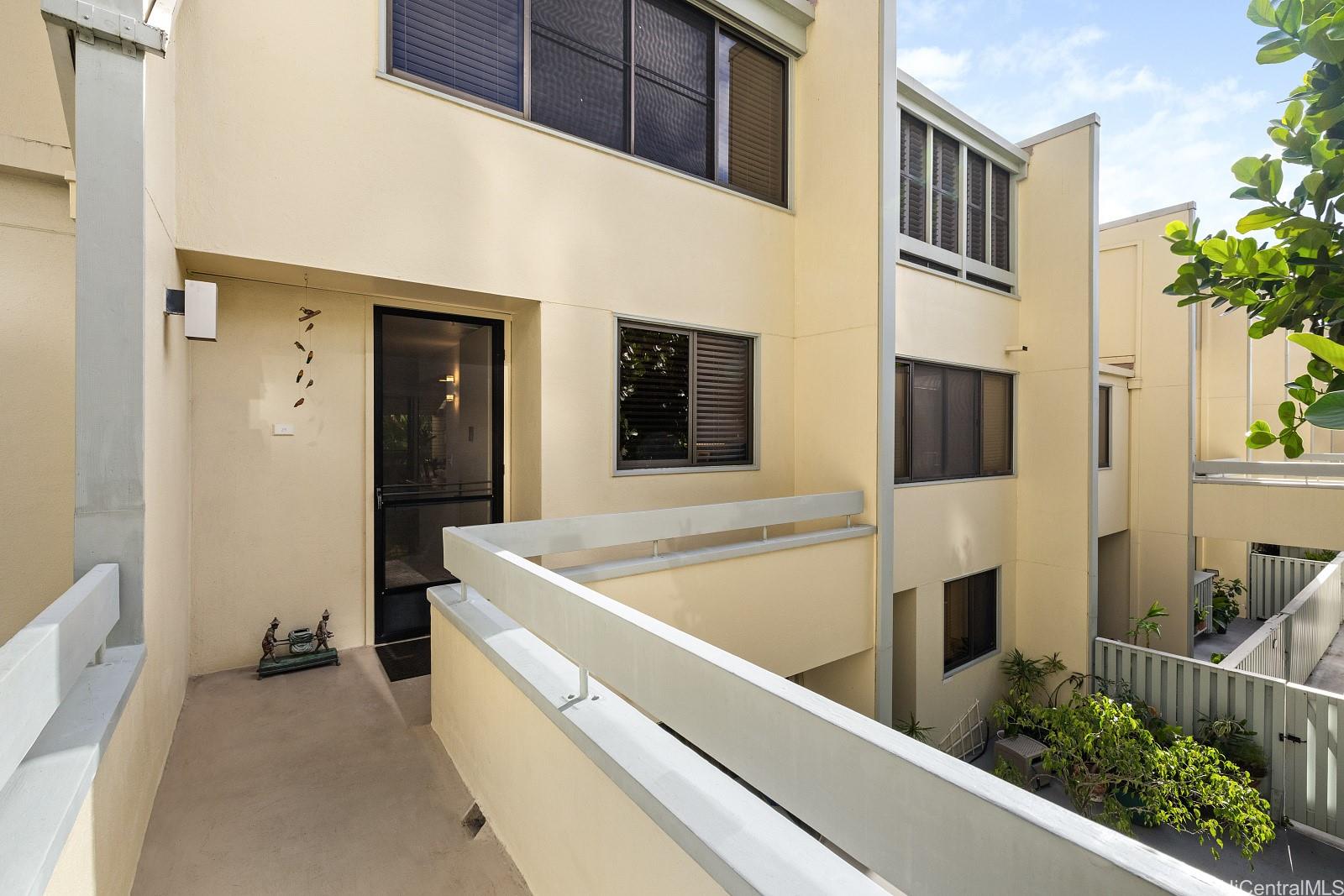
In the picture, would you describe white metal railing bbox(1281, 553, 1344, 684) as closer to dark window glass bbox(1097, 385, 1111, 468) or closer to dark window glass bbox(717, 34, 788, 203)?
dark window glass bbox(1097, 385, 1111, 468)

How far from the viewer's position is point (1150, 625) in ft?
24.9

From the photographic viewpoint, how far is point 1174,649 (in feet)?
28.3

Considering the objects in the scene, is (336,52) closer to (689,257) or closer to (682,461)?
(689,257)

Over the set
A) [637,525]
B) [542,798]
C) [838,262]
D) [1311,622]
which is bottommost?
[1311,622]

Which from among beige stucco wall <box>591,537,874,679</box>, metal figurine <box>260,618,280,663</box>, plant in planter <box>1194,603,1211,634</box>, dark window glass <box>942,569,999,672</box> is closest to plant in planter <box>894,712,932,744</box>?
dark window glass <box>942,569,999,672</box>

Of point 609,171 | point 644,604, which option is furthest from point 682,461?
point 609,171

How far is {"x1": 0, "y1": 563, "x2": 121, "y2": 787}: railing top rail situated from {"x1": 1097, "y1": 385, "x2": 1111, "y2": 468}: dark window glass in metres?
10.6

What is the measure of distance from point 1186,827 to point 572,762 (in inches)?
276

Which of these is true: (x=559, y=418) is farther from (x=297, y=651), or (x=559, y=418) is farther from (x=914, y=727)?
(x=914, y=727)

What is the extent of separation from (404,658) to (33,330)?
104 inches

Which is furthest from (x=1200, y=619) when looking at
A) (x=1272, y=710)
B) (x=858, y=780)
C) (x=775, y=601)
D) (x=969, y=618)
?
(x=858, y=780)

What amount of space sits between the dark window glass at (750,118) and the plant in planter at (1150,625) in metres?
7.29

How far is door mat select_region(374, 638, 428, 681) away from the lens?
377cm

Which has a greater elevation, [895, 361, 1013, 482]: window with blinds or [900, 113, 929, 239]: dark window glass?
[900, 113, 929, 239]: dark window glass
